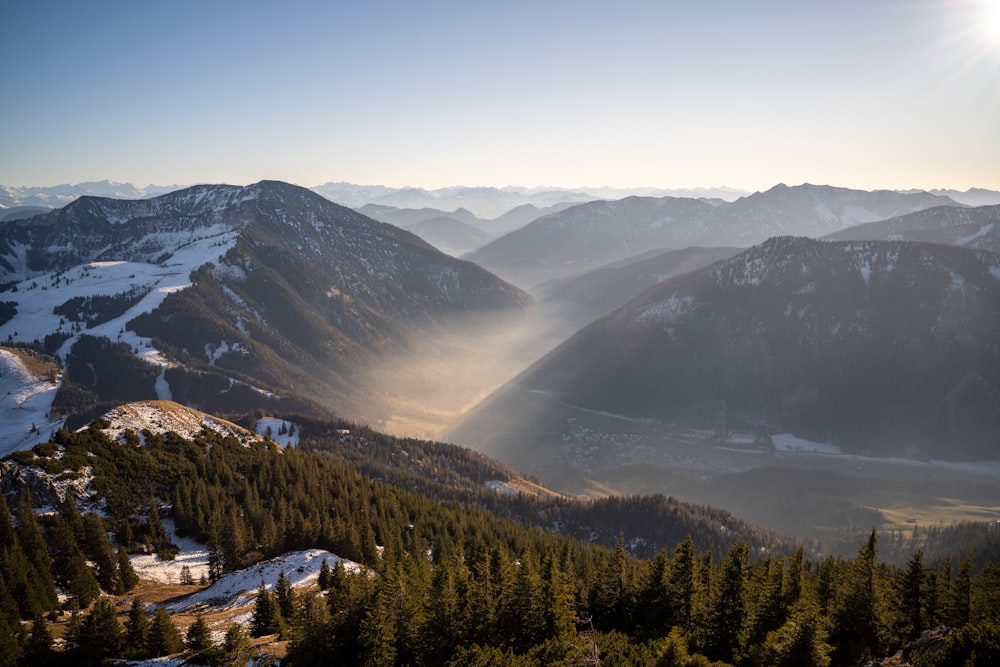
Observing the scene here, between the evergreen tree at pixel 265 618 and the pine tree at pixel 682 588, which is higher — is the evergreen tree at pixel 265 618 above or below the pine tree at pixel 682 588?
below

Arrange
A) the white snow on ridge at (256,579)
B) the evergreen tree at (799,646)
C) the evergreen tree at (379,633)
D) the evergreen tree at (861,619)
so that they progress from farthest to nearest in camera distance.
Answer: the white snow on ridge at (256,579), the evergreen tree at (861,619), the evergreen tree at (379,633), the evergreen tree at (799,646)

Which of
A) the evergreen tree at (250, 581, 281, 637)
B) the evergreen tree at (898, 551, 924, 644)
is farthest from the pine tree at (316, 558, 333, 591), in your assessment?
the evergreen tree at (898, 551, 924, 644)

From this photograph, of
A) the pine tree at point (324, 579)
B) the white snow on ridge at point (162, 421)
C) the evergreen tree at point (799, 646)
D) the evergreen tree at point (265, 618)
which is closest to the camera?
the evergreen tree at point (799, 646)

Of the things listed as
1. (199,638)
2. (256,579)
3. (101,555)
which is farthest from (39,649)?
(256,579)

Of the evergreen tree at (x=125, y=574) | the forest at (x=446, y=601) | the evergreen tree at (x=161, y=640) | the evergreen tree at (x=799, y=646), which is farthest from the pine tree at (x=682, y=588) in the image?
the evergreen tree at (x=125, y=574)

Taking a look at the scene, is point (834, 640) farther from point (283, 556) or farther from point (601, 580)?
point (283, 556)

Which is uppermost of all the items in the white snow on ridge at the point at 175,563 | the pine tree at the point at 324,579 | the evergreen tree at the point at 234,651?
the evergreen tree at the point at 234,651

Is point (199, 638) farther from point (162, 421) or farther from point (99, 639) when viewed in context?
point (162, 421)

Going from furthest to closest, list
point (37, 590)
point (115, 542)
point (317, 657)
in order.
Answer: point (115, 542) < point (37, 590) < point (317, 657)

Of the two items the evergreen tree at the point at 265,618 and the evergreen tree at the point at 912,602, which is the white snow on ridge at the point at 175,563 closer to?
the evergreen tree at the point at 265,618

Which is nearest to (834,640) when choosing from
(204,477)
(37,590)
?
(37,590)

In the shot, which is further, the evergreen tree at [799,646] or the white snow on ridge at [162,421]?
the white snow on ridge at [162,421]
